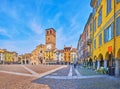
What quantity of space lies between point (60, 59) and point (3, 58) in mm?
41349

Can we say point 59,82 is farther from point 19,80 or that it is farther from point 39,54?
point 39,54

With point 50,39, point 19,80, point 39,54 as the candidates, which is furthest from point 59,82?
point 39,54

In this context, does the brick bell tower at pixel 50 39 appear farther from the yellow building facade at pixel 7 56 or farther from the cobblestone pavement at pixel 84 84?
the cobblestone pavement at pixel 84 84

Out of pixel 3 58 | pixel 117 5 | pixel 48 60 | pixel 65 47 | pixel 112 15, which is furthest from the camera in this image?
pixel 3 58

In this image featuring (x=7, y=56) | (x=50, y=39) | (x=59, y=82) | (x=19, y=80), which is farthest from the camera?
(x=7, y=56)

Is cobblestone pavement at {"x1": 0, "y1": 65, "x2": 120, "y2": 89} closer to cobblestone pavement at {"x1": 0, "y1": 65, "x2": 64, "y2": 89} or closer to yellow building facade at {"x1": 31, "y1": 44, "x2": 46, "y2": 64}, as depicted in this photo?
cobblestone pavement at {"x1": 0, "y1": 65, "x2": 64, "y2": 89}

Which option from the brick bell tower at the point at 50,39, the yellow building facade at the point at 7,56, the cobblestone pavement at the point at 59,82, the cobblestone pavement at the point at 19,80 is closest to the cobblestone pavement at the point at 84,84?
the cobblestone pavement at the point at 59,82

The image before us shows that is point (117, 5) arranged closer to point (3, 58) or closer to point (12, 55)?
point (3, 58)

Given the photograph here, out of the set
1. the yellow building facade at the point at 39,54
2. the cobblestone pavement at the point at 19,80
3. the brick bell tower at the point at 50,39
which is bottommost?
the cobblestone pavement at the point at 19,80

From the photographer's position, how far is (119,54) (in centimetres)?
1812

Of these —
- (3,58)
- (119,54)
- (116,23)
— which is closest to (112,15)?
(116,23)

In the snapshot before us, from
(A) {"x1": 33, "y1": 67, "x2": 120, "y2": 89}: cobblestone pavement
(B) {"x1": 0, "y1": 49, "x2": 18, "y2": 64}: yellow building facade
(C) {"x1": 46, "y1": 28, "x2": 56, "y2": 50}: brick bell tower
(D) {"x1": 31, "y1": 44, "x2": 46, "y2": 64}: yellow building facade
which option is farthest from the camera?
(B) {"x1": 0, "y1": 49, "x2": 18, "y2": 64}: yellow building facade

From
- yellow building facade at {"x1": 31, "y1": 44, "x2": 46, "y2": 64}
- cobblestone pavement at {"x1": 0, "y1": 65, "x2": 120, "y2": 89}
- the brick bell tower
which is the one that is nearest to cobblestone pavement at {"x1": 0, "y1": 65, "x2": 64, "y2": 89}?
cobblestone pavement at {"x1": 0, "y1": 65, "x2": 120, "y2": 89}

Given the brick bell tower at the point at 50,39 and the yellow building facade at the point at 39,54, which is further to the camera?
the yellow building facade at the point at 39,54
